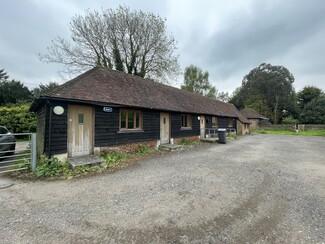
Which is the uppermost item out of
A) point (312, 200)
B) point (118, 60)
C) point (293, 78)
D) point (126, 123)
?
point (293, 78)

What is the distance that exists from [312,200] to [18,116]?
2186 centimetres

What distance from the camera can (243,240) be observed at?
2828 mm

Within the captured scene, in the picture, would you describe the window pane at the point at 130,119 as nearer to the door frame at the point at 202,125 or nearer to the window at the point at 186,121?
the window at the point at 186,121

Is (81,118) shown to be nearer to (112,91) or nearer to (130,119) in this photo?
(112,91)

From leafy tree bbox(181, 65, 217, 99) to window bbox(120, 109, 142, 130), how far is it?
106 ft

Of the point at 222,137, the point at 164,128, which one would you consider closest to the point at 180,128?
the point at 164,128

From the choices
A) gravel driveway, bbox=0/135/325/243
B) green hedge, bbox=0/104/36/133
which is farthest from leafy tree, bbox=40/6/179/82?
gravel driveway, bbox=0/135/325/243

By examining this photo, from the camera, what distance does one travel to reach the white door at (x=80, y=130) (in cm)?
767

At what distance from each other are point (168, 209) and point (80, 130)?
5933mm

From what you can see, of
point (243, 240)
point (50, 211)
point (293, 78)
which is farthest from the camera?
point (293, 78)

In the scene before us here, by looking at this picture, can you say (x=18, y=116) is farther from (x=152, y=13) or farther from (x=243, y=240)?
(x=243, y=240)

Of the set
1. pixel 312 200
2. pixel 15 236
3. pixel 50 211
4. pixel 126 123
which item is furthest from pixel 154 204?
pixel 126 123

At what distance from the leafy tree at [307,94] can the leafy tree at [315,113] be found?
32.1 feet

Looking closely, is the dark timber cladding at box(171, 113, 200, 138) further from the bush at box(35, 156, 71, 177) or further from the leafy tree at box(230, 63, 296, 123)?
the leafy tree at box(230, 63, 296, 123)
